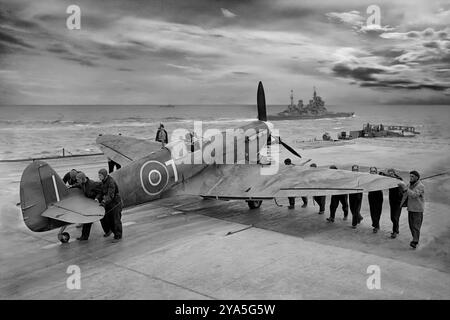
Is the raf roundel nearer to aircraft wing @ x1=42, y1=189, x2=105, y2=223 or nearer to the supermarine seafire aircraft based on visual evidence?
the supermarine seafire aircraft

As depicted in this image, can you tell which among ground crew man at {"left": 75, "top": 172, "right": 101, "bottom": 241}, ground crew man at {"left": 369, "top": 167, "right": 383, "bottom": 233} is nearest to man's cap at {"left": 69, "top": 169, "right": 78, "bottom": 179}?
ground crew man at {"left": 75, "top": 172, "right": 101, "bottom": 241}

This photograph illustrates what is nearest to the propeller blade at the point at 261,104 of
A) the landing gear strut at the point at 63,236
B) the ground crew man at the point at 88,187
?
the ground crew man at the point at 88,187

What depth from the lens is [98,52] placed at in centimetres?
10981

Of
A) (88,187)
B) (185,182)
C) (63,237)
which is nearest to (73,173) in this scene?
(88,187)

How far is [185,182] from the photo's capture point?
37.3 feet

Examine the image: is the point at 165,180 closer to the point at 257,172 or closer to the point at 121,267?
the point at 257,172

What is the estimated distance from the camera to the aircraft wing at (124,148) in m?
15.3

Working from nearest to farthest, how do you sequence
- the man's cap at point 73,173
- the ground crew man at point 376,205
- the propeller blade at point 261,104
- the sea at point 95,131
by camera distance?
the ground crew man at point 376,205, the man's cap at point 73,173, the propeller blade at point 261,104, the sea at point 95,131

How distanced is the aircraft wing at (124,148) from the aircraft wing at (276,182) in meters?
4.58

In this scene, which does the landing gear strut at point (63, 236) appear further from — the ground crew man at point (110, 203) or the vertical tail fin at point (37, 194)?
the ground crew man at point (110, 203)

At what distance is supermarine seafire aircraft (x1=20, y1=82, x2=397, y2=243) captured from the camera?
795 cm

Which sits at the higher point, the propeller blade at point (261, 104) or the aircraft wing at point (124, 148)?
the propeller blade at point (261, 104)
